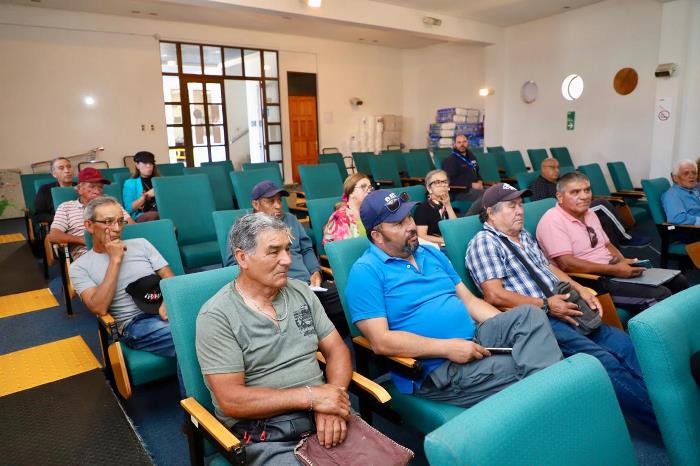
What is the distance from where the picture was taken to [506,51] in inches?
374

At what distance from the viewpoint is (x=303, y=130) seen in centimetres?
1102

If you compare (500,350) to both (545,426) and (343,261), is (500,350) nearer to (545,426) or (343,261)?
(343,261)

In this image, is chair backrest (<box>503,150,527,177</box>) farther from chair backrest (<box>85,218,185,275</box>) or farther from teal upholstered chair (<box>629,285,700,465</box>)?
teal upholstered chair (<box>629,285,700,465</box>)

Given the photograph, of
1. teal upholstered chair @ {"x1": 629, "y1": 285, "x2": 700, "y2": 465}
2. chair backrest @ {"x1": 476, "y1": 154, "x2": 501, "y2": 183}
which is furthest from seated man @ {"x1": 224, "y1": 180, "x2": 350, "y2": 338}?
chair backrest @ {"x1": 476, "y1": 154, "x2": 501, "y2": 183}

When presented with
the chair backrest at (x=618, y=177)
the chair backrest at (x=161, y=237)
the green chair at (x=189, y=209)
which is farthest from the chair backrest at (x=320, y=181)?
the chair backrest at (x=618, y=177)

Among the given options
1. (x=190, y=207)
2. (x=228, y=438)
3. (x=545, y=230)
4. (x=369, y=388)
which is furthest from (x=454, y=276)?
(x=190, y=207)

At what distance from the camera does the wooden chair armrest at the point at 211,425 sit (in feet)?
4.15

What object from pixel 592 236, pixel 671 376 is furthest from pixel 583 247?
pixel 671 376

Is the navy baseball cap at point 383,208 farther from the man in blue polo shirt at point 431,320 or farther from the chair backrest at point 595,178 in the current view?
the chair backrest at point 595,178

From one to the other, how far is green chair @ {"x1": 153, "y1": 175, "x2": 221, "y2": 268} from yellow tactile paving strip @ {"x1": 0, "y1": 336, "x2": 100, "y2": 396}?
3.30 ft

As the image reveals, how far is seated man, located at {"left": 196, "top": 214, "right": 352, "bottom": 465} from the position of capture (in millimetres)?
1411

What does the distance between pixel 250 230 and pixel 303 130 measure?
970 cm

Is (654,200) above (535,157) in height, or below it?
below

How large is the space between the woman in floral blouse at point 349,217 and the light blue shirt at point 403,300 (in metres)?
1.05
